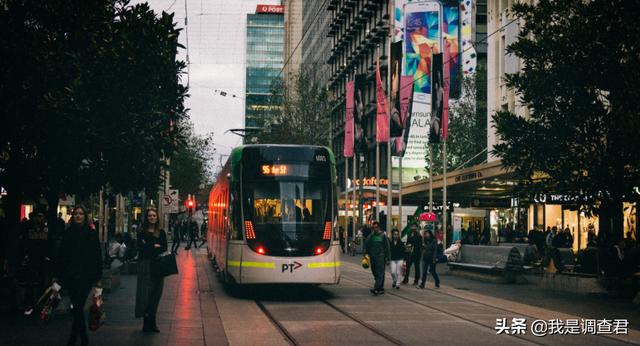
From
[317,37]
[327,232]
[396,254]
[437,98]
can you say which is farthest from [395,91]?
[317,37]

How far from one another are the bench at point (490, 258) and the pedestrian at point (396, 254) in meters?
4.12

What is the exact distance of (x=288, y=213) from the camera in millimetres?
19531

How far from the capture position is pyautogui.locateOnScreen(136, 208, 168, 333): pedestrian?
13102mm

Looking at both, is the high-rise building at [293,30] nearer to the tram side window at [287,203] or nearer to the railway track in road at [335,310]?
the tram side window at [287,203]

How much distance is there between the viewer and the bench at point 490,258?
2720 centimetres

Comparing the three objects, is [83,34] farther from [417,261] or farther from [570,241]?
[570,241]

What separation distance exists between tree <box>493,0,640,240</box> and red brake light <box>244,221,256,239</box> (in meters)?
7.01

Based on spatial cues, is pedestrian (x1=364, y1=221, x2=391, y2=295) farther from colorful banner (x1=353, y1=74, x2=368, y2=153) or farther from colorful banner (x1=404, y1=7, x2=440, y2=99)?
colorful banner (x1=404, y1=7, x2=440, y2=99)

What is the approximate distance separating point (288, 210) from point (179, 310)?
11.8 ft

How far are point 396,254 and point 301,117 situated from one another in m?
49.0

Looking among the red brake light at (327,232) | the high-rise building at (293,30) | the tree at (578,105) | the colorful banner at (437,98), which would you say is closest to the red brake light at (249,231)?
the red brake light at (327,232)

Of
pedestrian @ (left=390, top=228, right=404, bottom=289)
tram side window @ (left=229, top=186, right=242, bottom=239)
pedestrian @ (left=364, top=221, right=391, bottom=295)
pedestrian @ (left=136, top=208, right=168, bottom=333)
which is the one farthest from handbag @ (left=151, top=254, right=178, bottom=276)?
pedestrian @ (left=390, top=228, right=404, bottom=289)

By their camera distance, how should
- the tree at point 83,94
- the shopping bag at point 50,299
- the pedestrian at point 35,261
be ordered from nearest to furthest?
the shopping bag at point 50,299 < the pedestrian at point 35,261 < the tree at point 83,94

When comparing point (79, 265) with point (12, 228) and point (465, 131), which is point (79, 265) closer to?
point (12, 228)
